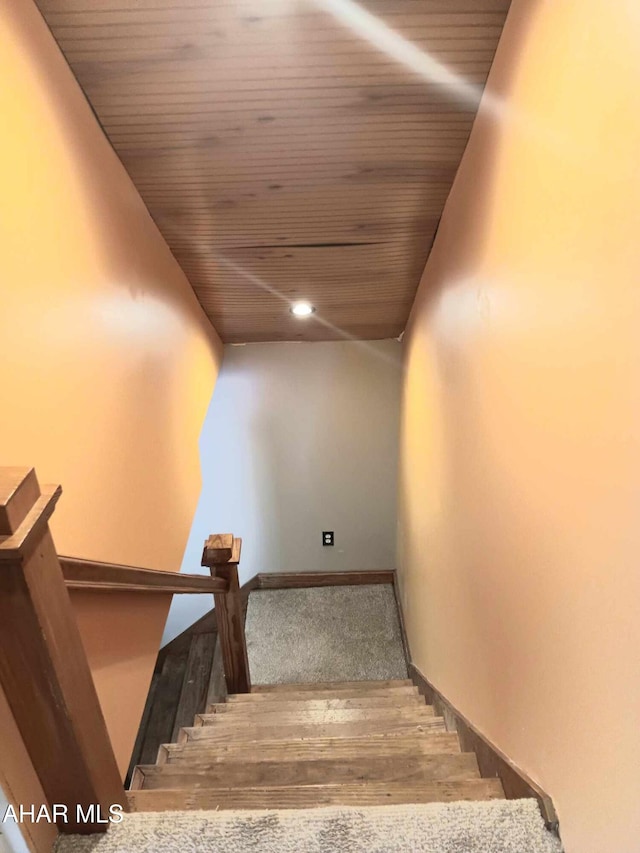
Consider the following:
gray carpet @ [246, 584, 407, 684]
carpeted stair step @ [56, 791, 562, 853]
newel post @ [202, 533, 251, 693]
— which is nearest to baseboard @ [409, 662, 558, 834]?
carpeted stair step @ [56, 791, 562, 853]

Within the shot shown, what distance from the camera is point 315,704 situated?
91.6 inches

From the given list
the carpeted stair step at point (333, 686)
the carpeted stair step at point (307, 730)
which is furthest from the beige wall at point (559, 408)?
the carpeted stair step at point (333, 686)

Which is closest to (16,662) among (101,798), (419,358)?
(101,798)

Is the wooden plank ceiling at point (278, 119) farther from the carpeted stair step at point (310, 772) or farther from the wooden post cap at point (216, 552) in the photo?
the carpeted stair step at point (310, 772)

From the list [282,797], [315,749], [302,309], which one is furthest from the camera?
[302,309]

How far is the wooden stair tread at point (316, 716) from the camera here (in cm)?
206

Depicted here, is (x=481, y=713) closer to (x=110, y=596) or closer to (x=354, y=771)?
(x=354, y=771)

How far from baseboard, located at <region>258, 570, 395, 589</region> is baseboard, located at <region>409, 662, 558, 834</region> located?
1.98 metres

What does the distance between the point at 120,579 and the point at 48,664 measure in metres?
0.47

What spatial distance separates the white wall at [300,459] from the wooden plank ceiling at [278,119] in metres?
1.50

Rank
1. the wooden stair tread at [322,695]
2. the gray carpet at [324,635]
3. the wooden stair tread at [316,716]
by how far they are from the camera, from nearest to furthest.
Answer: the wooden stair tread at [316,716] → the wooden stair tread at [322,695] → the gray carpet at [324,635]

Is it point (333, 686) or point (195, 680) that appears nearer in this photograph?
point (333, 686)

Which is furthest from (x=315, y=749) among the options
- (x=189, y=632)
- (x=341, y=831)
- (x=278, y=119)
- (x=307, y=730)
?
(x=189, y=632)

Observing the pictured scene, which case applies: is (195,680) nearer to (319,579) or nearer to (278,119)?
(319,579)
